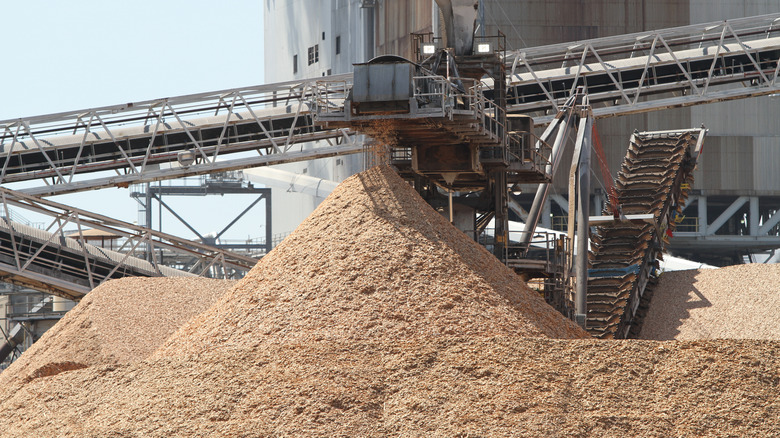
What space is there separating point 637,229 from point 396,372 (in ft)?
50.4

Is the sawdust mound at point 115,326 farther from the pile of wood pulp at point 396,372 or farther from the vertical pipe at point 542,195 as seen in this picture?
the vertical pipe at point 542,195

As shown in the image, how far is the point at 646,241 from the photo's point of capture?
25938 mm

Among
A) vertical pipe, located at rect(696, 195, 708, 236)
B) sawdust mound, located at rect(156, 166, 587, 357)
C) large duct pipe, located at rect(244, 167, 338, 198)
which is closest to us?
sawdust mound, located at rect(156, 166, 587, 357)

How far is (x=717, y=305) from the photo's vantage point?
24422 millimetres

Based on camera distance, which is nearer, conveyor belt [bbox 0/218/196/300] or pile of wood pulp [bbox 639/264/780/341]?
pile of wood pulp [bbox 639/264/780/341]

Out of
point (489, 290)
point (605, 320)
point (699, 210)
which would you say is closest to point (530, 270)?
point (605, 320)

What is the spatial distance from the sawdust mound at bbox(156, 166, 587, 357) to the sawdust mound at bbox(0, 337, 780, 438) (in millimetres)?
771

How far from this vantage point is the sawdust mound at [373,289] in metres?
13.9

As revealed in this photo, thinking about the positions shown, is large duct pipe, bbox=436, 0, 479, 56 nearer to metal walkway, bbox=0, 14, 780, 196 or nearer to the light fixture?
the light fixture

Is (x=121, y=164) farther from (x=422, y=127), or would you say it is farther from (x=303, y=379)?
(x=303, y=379)

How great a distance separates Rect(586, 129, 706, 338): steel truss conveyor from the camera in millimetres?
23719

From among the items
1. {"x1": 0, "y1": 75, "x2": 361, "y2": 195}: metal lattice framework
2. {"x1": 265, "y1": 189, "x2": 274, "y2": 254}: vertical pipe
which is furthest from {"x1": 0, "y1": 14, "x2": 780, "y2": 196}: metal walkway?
{"x1": 265, "y1": 189, "x2": 274, "y2": 254}: vertical pipe

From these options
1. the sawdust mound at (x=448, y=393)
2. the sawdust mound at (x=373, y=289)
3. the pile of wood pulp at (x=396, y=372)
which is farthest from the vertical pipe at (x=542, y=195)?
the sawdust mound at (x=448, y=393)

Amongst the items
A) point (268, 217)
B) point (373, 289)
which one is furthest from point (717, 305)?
point (268, 217)
